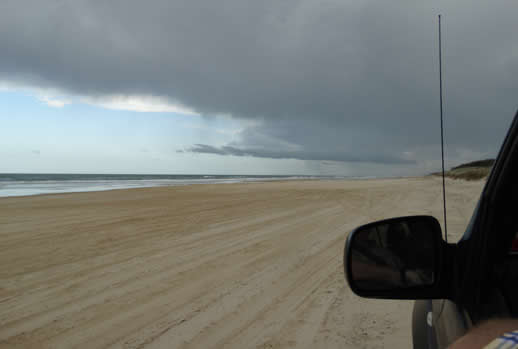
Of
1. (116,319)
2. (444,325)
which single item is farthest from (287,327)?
(444,325)

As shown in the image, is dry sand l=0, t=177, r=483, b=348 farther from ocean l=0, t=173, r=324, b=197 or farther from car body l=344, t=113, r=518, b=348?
ocean l=0, t=173, r=324, b=197

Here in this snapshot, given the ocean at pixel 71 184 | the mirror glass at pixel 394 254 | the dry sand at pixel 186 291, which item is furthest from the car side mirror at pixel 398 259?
the ocean at pixel 71 184

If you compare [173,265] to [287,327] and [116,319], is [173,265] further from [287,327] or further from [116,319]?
[287,327]

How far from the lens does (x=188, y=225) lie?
7.96 metres

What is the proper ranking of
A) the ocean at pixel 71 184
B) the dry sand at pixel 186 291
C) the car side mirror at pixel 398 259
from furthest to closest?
the ocean at pixel 71 184, the dry sand at pixel 186 291, the car side mirror at pixel 398 259

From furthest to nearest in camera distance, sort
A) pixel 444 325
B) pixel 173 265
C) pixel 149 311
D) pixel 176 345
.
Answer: pixel 173 265
pixel 149 311
pixel 176 345
pixel 444 325

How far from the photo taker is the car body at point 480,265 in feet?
3.25

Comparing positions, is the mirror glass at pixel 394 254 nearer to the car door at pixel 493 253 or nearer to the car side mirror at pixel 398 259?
the car side mirror at pixel 398 259

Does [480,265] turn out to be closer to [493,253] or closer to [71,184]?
[493,253]

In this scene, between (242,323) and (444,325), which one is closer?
(444,325)

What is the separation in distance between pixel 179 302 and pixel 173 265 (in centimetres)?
138

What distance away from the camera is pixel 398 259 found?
124 cm

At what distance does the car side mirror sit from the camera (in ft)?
3.91

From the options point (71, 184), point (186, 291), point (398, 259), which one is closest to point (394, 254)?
point (398, 259)
